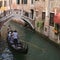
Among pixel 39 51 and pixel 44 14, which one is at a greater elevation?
pixel 44 14

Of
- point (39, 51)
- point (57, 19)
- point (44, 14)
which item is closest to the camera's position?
point (39, 51)

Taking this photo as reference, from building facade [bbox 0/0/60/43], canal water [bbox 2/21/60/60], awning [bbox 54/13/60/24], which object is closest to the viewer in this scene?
canal water [bbox 2/21/60/60]

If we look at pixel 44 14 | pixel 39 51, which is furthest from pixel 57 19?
pixel 44 14

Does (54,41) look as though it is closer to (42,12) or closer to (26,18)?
(42,12)

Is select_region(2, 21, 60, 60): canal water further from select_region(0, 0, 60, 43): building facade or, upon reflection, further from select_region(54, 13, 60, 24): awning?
select_region(54, 13, 60, 24): awning

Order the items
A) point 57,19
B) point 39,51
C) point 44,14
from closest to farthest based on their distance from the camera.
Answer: point 39,51
point 57,19
point 44,14

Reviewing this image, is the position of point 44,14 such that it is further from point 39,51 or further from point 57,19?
point 39,51

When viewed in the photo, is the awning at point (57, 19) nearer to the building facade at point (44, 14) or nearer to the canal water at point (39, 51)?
A: the building facade at point (44, 14)

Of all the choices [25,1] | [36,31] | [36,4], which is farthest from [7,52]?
[25,1]

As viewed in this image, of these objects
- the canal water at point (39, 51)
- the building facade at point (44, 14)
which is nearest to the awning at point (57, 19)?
the building facade at point (44, 14)

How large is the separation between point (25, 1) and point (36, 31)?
4917 millimetres

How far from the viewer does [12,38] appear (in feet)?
43.3

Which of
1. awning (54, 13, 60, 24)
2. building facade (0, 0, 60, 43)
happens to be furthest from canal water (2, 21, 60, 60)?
awning (54, 13, 60, 24)

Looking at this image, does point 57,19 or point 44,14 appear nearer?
point 57,19
